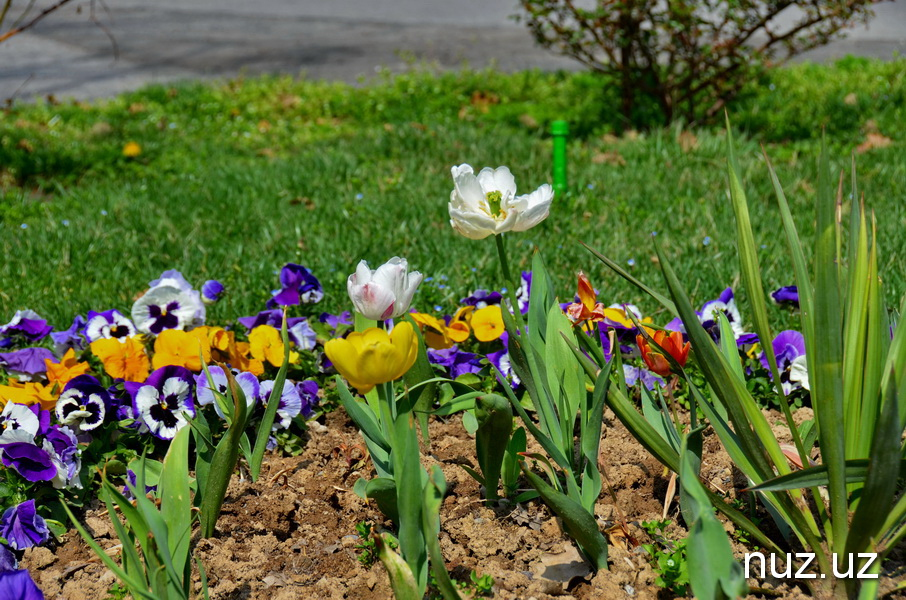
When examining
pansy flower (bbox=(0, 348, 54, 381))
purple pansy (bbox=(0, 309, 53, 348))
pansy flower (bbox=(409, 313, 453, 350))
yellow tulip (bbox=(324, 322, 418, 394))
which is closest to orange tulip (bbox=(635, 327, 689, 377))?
yellow tulip (bbox=(324, 322, 418, 394))

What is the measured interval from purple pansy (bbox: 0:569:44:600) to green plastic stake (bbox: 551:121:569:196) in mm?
2984

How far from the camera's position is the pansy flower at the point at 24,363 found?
2.13 m

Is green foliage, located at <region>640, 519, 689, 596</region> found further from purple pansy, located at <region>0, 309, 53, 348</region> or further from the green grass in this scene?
purple pansy, located at <region>0, 309, 53, 348</region>

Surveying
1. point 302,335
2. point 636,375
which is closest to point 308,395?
point 302,335

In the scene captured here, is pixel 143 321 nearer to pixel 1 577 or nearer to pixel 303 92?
pixel 1 577

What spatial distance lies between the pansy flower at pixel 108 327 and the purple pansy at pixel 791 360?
1708mm

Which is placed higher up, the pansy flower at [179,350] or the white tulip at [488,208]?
the white tulip at [488,208]

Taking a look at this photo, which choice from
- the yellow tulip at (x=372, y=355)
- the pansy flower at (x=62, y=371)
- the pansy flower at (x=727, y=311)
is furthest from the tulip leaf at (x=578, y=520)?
the pansy flower at (x=62, y=371)

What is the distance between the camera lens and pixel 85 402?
191cm

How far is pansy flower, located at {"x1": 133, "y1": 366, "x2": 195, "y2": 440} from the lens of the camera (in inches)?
75.4

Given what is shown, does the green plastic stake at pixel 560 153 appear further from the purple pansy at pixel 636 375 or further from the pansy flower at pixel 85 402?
the pansy flower at pixel 85 402

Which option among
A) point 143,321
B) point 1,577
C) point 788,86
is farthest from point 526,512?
point 788,86

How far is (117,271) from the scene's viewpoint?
3.20m

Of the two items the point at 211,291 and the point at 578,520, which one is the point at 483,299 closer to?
the point at 211,291
